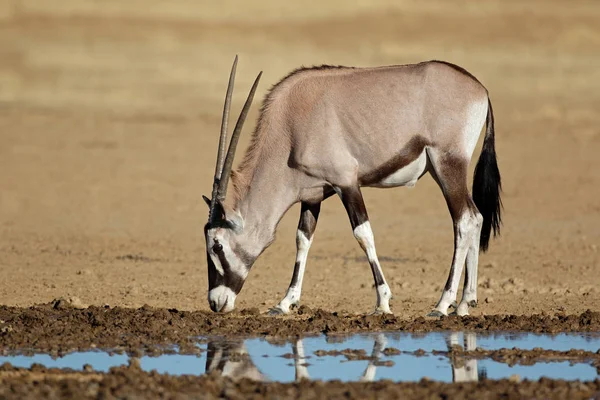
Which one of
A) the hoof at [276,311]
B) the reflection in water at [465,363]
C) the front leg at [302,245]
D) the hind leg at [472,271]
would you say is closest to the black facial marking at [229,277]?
the hoof at [276,311]

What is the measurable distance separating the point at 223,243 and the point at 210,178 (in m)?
9.28

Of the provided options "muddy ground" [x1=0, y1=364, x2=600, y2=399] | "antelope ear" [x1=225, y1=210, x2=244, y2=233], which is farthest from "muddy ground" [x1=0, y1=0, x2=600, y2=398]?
"antelope ear" [x1=225, y1=210, x2=244, y2=233]

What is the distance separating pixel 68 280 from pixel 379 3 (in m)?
24.2

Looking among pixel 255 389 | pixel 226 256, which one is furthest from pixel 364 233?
pixel 255 389

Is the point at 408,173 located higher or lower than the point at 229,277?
higher

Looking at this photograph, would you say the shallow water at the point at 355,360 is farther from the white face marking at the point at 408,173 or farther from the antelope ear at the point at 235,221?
the white face marking at the point at 408,173

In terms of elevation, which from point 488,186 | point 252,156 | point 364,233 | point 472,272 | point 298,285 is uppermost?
point 252,156

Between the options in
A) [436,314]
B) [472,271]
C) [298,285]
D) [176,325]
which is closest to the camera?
[176,325]

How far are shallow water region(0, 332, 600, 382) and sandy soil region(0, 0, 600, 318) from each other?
1.73 metres

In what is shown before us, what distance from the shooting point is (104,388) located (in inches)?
258

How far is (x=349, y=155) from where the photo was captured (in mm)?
9664

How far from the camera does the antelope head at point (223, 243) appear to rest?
9.66 meters

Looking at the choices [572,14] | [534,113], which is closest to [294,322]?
[534,113]

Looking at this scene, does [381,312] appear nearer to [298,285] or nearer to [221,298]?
[298,285]
